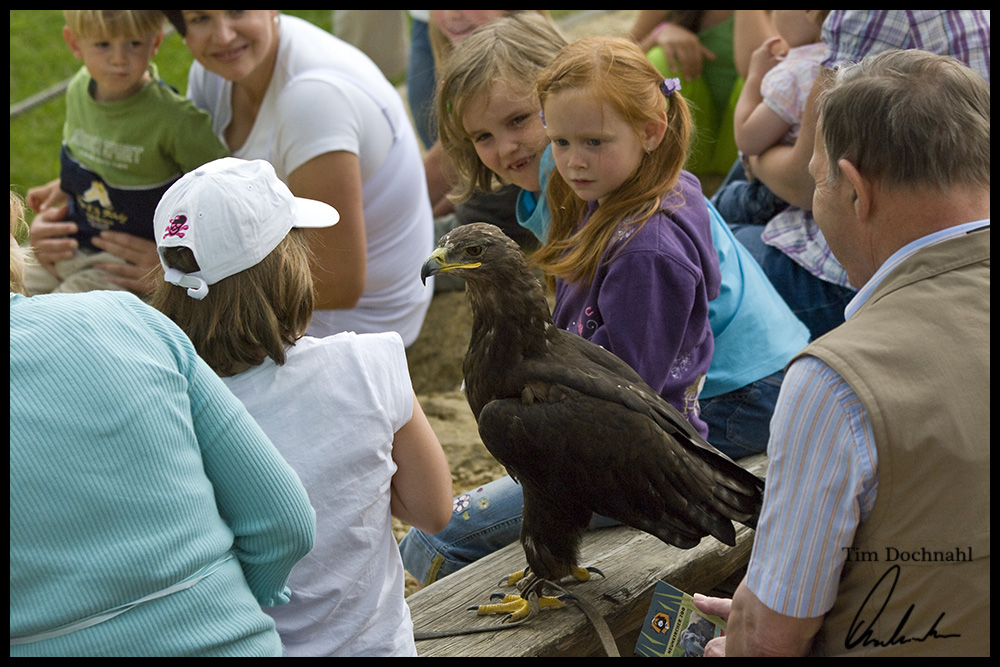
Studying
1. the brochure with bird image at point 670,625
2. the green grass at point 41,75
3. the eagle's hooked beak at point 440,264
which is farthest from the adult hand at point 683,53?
the green grass at point 41,75

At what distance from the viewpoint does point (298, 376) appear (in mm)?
1846

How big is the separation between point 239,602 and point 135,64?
110 inches

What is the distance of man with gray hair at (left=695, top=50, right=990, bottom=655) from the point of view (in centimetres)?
144

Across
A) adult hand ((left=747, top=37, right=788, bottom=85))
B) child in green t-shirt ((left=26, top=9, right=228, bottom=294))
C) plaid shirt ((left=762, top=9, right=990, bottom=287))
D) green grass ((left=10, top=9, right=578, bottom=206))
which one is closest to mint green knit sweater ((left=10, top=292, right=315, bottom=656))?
plaid shirt ((left=762, top=9, right=990, bottom=287))

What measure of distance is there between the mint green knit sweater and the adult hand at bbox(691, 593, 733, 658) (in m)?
0.84

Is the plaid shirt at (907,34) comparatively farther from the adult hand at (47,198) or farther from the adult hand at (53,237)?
the adult hand at (47,198)

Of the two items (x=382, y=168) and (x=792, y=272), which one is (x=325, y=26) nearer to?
(x=382, y=168)

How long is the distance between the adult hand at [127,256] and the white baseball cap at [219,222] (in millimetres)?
2036

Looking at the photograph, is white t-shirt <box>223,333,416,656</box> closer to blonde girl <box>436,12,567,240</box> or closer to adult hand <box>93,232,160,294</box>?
blonde girl <box>436,12,567,240</box>

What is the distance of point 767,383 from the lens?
2.61 metres

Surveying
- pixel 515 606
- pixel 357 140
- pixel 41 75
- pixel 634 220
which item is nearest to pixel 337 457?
pixel 515 606

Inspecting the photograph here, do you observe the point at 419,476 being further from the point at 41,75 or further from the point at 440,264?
the point at 41,75

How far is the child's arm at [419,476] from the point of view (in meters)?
1.98
